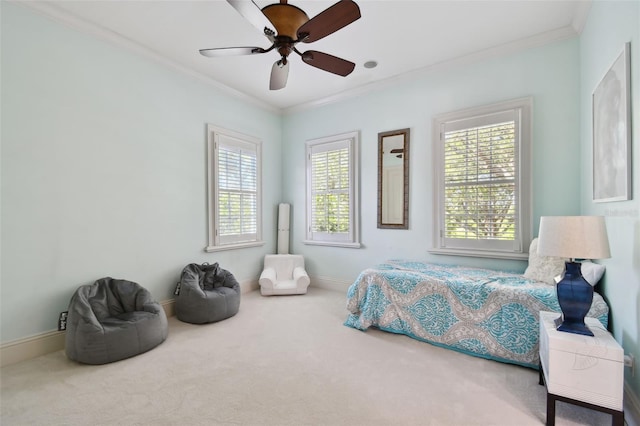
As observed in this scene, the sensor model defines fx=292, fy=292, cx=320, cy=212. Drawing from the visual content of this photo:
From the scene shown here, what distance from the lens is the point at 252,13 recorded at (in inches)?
73.5

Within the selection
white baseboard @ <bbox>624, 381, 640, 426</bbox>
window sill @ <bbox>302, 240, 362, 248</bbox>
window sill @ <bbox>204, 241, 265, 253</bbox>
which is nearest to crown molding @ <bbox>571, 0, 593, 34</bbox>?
white baseboard @ <bbox>624, 381, 640, 426</bbox>

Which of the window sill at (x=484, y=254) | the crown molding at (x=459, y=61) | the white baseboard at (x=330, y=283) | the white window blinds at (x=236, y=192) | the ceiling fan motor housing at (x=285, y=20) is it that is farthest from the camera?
the white baseboard at (x=330, y=283)

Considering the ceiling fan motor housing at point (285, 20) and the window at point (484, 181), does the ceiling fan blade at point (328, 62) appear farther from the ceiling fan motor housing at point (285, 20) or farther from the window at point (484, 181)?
the window at point (484, 181)

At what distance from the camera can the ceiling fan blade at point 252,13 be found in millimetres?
1764

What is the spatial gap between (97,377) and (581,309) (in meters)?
3.31

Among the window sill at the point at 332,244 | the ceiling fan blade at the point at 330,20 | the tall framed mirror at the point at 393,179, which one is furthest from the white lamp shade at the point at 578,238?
the window sill at the point at 332,244

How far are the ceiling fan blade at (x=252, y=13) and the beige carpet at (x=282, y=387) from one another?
248cm

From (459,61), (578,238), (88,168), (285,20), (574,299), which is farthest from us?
(459,61)

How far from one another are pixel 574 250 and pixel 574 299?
33 centimetres

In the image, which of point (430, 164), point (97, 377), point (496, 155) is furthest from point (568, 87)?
point (97, 377)

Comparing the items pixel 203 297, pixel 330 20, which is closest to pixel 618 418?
pixel 330 20

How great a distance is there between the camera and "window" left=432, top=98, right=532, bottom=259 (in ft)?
10.2

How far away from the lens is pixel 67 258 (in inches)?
106

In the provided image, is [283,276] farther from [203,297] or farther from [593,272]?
[593,272]
